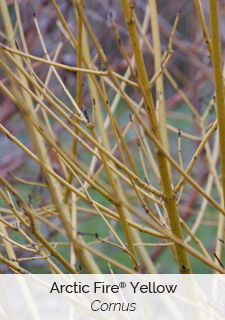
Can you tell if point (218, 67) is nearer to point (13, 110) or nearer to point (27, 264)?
→ point (13, 110)

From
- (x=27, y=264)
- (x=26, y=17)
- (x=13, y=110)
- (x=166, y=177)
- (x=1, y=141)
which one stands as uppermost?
(x=26, y=17)

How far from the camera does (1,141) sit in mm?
2635

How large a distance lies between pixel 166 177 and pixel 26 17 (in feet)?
6.03

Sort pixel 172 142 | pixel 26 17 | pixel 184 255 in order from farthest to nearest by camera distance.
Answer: pixel 172 142
pixel 26 17
pixel 184 255

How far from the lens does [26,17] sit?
1989mm

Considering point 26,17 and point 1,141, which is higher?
point 26,17

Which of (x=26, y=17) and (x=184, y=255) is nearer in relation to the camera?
(x=184, y=255)

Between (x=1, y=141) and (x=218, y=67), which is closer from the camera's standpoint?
(x=218, y=67)
